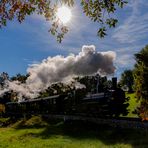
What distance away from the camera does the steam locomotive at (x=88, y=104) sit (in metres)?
36.5

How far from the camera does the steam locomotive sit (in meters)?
36.5

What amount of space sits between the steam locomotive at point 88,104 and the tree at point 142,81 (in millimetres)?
8902

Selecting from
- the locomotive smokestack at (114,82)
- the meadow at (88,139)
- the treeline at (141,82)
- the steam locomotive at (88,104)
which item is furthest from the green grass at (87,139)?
the locomotive smokestack at (114,82)

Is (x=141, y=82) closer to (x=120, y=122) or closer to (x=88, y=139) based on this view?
(x=88, y=139)

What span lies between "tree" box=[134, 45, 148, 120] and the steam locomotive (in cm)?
890

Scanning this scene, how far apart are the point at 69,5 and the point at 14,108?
69.9 meters

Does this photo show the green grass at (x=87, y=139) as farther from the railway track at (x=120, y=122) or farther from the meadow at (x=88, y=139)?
the railway track at (x=120, y=122)

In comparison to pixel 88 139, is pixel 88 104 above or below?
above

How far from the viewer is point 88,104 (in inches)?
1561

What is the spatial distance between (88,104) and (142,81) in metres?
14.6

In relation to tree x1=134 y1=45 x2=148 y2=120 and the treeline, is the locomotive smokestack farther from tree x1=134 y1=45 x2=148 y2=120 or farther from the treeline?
tree x1=134 y1=45 x2=148 y2=120

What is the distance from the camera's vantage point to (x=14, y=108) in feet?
260

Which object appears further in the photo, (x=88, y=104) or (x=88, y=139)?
(x=88, y=104)

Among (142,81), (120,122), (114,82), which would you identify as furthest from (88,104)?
(142,81)
